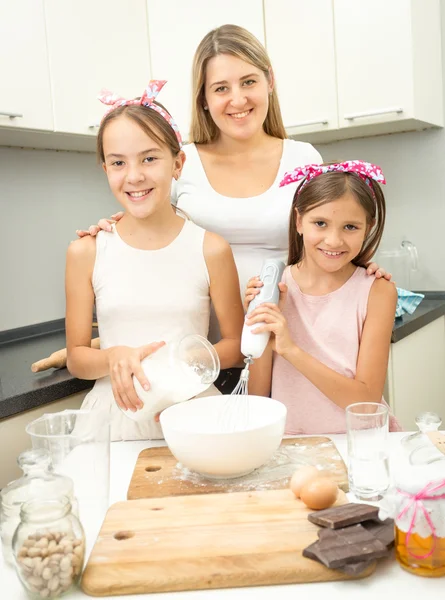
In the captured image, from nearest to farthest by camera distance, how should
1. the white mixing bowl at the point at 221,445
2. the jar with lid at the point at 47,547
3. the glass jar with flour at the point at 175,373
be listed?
1. the jar with lid at the point at 47,547
2. the white mixing bowl at the point at 221,445
3. the glass jar with flour at the point at 175,373

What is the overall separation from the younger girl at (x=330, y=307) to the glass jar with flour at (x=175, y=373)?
195mm

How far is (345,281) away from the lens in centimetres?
141

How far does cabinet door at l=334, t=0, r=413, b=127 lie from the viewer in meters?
2.16

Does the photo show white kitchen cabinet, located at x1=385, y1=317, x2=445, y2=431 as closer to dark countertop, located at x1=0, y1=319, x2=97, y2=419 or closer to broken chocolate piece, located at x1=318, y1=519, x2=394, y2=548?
dark countertop, located at x1=0, y1=319, x2=97, y2=419

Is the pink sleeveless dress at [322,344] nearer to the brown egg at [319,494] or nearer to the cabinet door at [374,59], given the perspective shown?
the brown egg at [319,494]

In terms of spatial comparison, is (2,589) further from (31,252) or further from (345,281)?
(31,252)

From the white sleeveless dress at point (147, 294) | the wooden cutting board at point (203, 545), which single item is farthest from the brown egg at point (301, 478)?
the white sleeveless dress at point (147, 294)

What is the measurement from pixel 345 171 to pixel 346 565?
0.83m

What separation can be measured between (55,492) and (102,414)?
18 centimetres

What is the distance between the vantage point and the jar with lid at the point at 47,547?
2.17 ft

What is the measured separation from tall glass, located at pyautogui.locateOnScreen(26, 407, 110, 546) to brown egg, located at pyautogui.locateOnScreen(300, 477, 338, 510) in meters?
0.26

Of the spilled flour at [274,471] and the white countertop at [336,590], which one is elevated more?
the spilled flour at [274,471]

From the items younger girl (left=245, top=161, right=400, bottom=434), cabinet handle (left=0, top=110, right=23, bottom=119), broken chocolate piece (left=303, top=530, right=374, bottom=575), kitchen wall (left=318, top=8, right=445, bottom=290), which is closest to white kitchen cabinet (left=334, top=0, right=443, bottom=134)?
kitchen wall (left=318, top=8, right=445, bottom=290)

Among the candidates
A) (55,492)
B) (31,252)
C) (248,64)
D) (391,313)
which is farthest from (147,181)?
(31,252)
